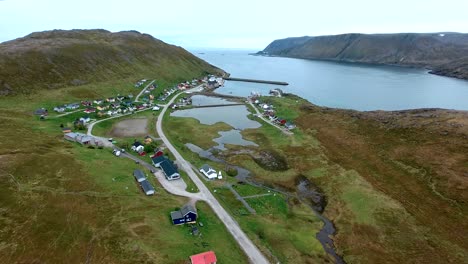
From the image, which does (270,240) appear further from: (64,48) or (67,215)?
(64,48)

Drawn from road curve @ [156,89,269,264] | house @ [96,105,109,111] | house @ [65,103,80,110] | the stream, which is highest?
house @ [65,103,80,110]

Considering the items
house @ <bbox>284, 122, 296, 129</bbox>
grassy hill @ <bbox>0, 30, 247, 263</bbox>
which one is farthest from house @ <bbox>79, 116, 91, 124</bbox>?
house @ <bbox>284, 122, 296, 129</bbox>

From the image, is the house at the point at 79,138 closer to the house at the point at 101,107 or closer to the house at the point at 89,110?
the house at the point at 89,110

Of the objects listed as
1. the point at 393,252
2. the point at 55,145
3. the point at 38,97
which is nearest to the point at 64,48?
the point at 38,97

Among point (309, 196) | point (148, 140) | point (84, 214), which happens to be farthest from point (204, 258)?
point (148, 140)

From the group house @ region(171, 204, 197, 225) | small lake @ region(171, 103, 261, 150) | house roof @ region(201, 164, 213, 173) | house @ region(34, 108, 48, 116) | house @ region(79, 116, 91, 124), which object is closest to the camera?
house @ region(171, 204, 197, 225)

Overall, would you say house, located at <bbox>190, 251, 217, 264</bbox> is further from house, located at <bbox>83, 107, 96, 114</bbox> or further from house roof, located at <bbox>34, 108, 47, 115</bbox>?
house, located at <bbox>83, 107, 96, 114</bbox>
